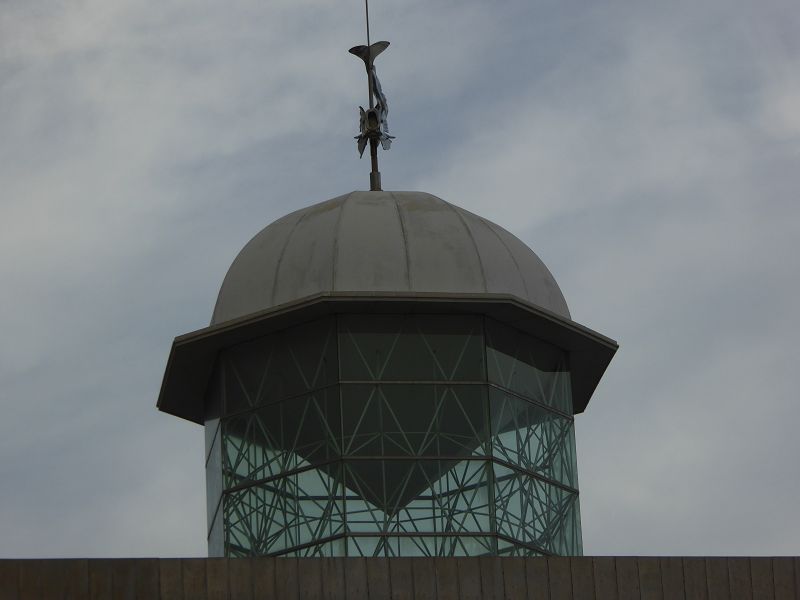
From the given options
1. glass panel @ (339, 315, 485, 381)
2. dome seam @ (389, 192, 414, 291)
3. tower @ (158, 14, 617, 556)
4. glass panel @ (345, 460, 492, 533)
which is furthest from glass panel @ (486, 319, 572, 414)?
glass panel @ (345, 460, 492, 533)

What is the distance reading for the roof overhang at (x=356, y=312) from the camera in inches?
1346

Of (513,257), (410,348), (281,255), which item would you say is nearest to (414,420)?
(410,348)

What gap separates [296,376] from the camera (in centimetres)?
3481

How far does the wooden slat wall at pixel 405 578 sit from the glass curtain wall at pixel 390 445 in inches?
122

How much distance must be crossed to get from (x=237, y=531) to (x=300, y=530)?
4.76 feet

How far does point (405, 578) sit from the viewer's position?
29.9 meters

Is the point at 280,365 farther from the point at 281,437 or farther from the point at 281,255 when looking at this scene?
the point at 281,255

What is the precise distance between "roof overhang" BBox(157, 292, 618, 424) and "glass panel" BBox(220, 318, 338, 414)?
19cm

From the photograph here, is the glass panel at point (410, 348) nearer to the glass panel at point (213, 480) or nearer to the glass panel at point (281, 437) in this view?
the glass panel at point (281, 437)

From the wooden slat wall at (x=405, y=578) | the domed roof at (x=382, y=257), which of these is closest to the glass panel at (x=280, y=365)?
the domed roof at (x=382, y=257)

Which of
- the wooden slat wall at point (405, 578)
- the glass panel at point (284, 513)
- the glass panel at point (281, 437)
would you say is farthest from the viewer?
the glass panel at point (281, 437)

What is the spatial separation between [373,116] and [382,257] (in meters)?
4.53

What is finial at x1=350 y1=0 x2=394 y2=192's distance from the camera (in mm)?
38594

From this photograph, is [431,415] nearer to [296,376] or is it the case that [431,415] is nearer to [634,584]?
[296,376]
